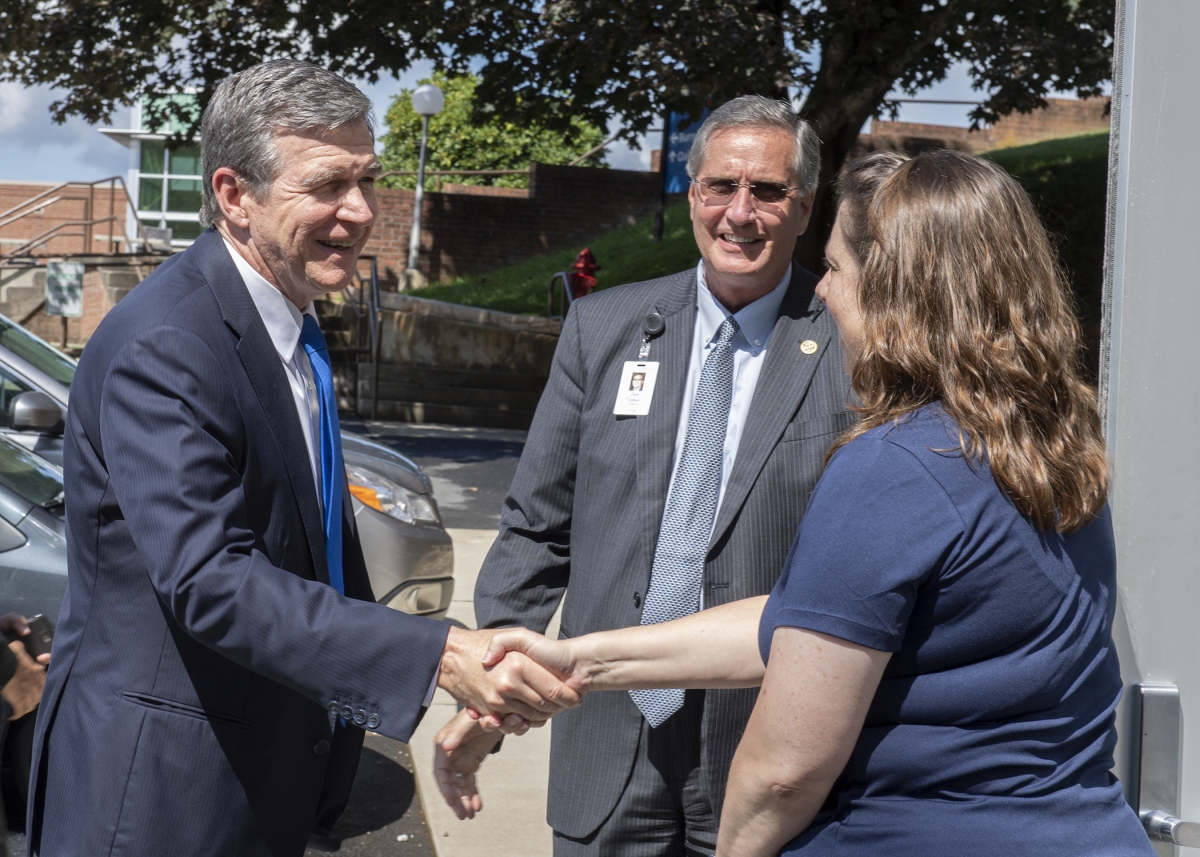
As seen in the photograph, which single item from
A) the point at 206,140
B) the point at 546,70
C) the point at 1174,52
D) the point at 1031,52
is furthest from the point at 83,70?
the point at 1174,52

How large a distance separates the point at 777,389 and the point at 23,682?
1713mm

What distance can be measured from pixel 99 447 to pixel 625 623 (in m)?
1.11

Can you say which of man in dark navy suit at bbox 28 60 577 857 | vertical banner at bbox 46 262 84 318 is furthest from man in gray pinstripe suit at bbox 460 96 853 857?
vertical banner at bbox 46 262 84 318

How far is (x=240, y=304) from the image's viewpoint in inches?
82.5

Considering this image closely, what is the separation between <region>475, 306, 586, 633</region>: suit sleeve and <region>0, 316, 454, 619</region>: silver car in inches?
111

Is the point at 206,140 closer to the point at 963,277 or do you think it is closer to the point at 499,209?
the point at 963,277

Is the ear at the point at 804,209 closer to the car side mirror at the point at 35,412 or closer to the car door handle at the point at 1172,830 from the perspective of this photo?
the car door handle at the point at 1172,830

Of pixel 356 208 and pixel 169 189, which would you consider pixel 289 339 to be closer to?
pixel 356 208

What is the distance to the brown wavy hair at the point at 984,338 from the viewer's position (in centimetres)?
157

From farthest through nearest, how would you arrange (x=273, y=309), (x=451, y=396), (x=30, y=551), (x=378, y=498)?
(x=451, y=396), (x=378, y=498), (x=30, y=551), (x=273, y=309)

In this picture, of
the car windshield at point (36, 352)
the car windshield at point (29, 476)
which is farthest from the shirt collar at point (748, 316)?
the car windshield at point (36, 352)

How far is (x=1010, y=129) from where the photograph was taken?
942 inches

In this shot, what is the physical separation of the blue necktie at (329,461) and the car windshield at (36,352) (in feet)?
13.1

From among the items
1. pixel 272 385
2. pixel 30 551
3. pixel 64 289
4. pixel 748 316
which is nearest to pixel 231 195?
pixel 272 385
